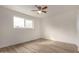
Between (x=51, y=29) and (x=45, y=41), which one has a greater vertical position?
(x=51, y=29)

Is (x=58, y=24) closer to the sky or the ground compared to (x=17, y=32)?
closer to the sky

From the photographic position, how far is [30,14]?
4.49 feet

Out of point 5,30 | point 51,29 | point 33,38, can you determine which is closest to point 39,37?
point 33,38

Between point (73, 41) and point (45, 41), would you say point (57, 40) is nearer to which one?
point (45, 41)

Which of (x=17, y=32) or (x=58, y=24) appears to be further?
(x=17, y=32)

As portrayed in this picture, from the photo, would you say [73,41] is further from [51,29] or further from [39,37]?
[39,37]

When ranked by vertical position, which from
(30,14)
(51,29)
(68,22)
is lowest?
(51,29)
